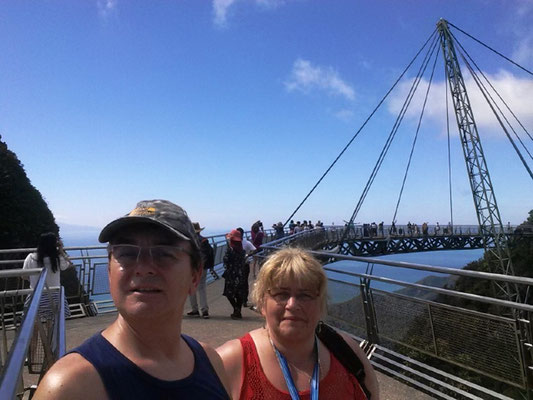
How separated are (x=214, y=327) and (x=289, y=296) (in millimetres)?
4537

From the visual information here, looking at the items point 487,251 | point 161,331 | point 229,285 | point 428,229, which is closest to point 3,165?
point 229,285

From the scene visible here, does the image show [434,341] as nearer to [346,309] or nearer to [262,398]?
[346,309]

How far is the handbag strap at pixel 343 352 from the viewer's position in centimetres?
203

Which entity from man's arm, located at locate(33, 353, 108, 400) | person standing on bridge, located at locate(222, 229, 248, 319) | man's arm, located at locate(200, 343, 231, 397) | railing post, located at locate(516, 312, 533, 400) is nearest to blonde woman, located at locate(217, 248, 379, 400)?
man's arm, located at locate(200, 343, 231, 397)

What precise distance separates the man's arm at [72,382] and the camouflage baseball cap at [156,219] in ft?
1.21

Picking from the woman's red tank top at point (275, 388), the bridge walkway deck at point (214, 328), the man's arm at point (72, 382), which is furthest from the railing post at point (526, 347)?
the man's arm at point (72, 382)

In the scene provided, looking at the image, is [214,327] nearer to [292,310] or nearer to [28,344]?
[292,310]

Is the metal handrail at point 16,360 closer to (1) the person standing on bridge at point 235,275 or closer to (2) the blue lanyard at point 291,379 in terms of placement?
(2) the blue lanyard at point 291,379

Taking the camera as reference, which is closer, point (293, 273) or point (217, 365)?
point (217, 365)

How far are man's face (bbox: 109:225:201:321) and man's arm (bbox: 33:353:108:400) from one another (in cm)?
20

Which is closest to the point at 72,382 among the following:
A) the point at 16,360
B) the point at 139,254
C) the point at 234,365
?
the point at 139,254

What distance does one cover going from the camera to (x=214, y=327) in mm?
6270

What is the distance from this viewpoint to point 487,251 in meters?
41.1

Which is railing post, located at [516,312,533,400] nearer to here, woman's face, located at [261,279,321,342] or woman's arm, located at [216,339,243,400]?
woman's face, located at [261,279,321,342]
